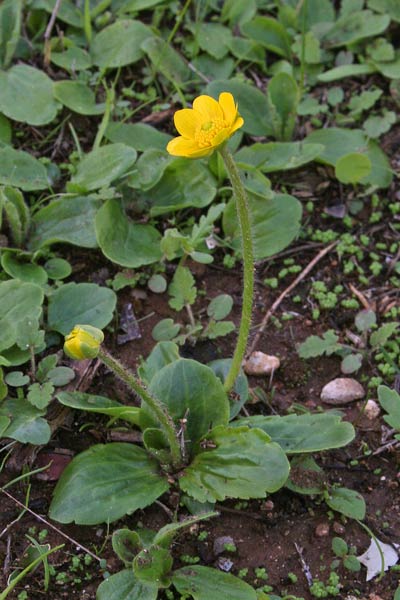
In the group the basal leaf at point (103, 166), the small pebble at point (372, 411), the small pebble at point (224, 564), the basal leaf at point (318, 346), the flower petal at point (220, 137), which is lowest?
the small pebble at point (224, 564)

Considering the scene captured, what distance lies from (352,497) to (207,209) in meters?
1.55

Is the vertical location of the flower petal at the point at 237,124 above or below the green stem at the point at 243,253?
above

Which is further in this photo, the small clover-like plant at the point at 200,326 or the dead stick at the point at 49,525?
the small clover-like plant at the point at 200,326

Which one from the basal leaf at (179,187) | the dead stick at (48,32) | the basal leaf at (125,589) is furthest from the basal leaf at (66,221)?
the basal leaf at (125,589)

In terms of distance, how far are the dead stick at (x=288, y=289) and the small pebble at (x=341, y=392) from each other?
37cm

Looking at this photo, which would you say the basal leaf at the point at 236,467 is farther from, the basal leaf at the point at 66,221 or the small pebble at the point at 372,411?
the basal leaf at the point at 66,221

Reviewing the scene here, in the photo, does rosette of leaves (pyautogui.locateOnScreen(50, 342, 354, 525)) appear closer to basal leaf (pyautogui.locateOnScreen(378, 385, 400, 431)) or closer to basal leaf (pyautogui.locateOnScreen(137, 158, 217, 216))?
basal leaf (pyautogui.locateOnScreen(378, 385, 400, 431))

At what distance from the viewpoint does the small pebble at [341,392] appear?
10.5ft

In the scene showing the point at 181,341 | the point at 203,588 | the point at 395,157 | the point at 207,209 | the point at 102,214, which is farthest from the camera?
the point at 395,157

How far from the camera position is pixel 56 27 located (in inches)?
168

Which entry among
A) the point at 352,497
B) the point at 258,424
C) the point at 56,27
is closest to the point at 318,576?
the point at 352,497

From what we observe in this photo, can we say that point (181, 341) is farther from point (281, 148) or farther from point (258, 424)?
point (281, 148)

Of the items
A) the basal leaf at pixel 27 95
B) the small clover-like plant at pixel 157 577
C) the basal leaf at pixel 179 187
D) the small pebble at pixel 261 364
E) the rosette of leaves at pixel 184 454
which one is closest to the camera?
the small clover-like plant at pixel 157 577

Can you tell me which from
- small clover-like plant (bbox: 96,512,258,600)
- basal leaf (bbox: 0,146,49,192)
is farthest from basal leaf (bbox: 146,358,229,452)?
basal leaf (bbox: 0,146,49,192)
